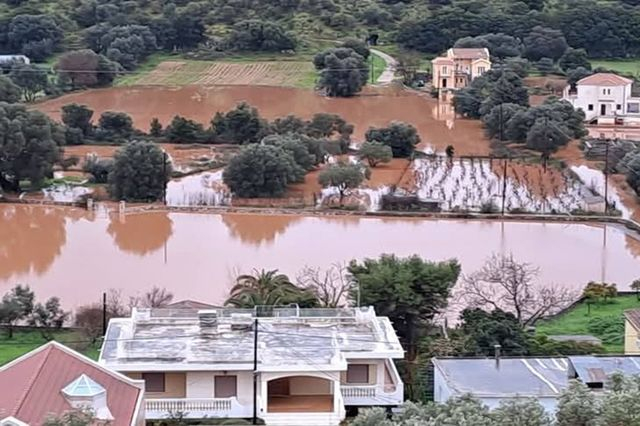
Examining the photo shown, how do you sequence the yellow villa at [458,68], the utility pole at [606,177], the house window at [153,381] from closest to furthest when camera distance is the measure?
1. the house window at [153,381]
2. the utility pole at [606,177]
3. the yellow villa at [458,68]

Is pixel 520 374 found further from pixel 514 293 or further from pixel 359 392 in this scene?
pixel 514 293

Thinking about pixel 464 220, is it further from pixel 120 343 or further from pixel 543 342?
pixel 120 343

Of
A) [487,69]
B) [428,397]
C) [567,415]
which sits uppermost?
[487,69]

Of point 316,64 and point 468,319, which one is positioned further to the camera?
point 316,64

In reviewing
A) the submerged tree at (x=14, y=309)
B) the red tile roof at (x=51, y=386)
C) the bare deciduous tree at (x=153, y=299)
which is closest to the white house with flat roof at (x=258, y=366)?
the red tile roof at (x=51, y=386)

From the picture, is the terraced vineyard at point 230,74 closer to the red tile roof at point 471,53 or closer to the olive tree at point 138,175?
the red tile roof at point 471,53

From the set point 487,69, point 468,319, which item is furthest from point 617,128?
point 468,319
